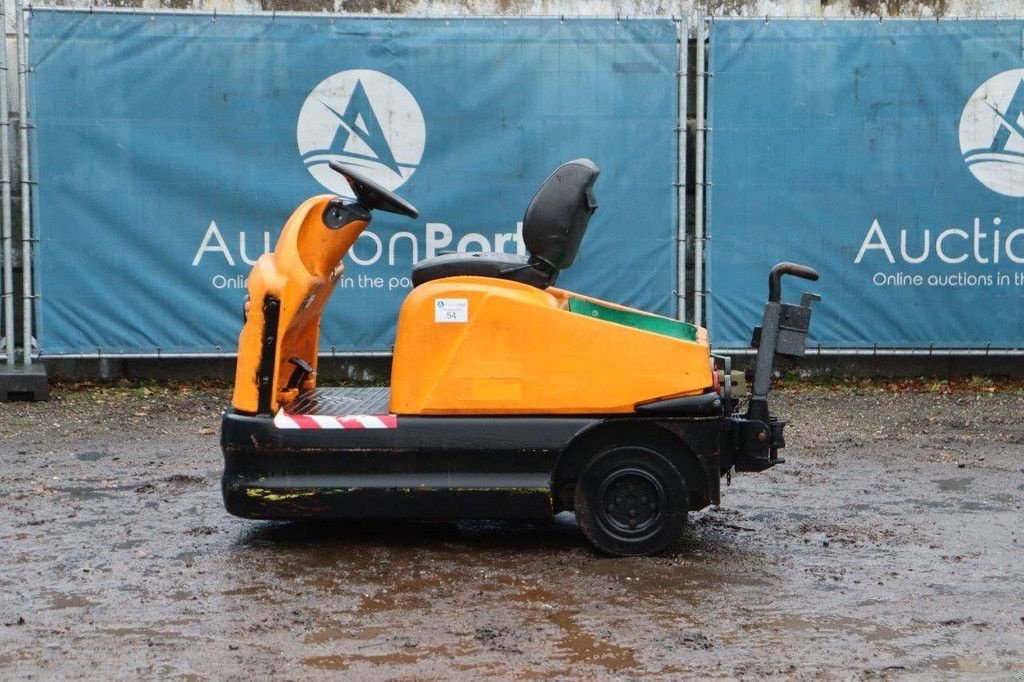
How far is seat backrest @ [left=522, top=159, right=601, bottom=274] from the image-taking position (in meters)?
5.85

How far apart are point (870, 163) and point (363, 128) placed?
3831 mm

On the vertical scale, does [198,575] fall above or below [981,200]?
below

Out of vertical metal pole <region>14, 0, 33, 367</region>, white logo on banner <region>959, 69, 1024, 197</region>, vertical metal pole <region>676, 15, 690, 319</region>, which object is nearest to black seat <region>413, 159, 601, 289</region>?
vertical metal pole <region>676, 15, 690, 319</region>

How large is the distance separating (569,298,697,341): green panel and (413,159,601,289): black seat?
0.26 m

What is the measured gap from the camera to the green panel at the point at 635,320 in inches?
239

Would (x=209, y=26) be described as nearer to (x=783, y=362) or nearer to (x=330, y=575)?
(x=783, y=362)

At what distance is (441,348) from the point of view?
5668 millimetres

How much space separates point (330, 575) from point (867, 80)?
650 cm

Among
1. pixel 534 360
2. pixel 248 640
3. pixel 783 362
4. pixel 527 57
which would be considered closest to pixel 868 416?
pixel 783 362

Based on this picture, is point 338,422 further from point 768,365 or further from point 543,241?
point 768,365

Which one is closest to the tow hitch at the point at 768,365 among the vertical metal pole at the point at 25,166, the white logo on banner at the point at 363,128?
the white logo on banner at the point at 363,128

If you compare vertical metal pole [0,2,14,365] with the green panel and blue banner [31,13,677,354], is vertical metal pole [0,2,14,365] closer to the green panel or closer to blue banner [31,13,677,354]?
blue banner [31,13,677,354]

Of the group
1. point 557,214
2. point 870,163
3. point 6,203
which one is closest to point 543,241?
point 557,214

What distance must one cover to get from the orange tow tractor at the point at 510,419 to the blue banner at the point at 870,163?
4.45 m
